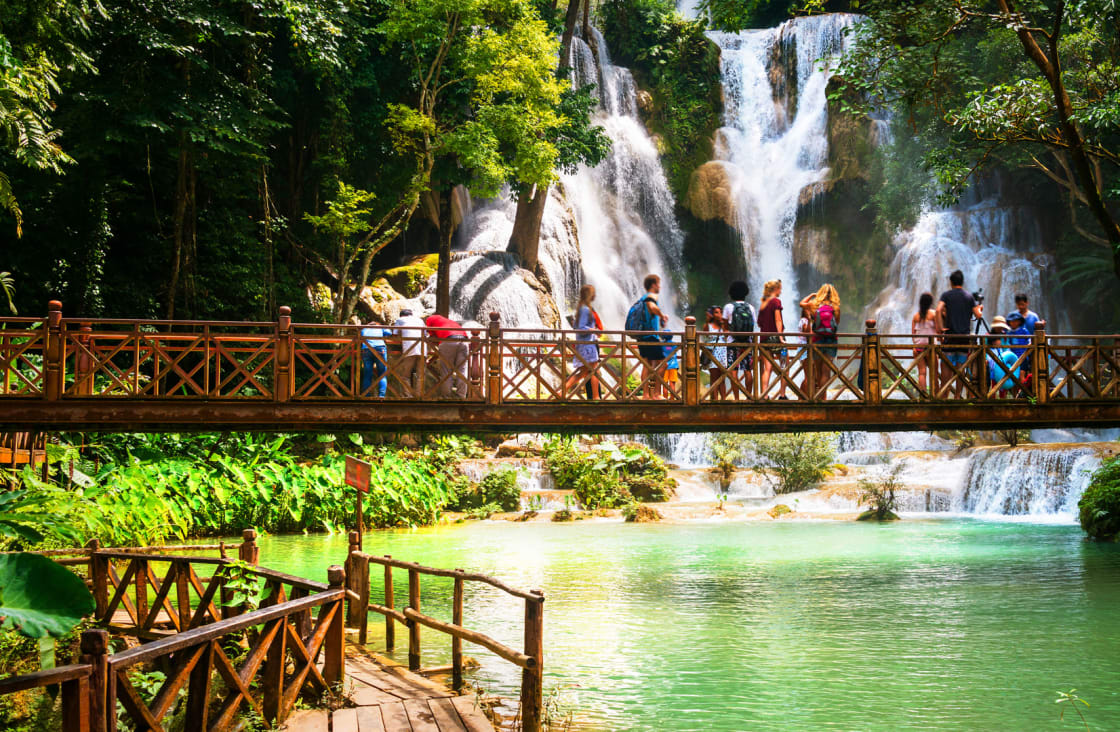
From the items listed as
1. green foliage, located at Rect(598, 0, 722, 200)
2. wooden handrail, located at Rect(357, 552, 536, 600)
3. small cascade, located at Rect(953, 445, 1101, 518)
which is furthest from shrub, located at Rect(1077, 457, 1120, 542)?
green foliage, located at Rect(598, 0, 722, 200)

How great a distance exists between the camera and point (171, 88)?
19.2 metres

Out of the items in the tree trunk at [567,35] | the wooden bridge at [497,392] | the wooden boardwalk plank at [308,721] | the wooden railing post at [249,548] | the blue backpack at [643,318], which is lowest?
the wooden boardwalk plank at [308,721]

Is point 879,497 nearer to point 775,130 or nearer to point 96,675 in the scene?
point 96,675

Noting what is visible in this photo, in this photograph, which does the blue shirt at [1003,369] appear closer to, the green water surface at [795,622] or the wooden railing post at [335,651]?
the green water surface at [795,622]

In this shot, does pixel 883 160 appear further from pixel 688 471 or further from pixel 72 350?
pixel 72 350

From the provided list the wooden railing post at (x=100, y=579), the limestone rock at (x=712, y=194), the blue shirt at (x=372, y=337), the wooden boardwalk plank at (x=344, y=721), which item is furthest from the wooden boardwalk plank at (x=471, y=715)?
the limestone rock at (x=712, y=194)

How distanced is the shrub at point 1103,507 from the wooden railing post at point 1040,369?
214 inches

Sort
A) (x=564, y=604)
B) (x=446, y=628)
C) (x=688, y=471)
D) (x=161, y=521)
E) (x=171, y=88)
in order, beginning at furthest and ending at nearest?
(x=688, y=471)
(x=171, y=88)
(x=161, y=521)
(x=564, y=604)
(x=446, y=628)

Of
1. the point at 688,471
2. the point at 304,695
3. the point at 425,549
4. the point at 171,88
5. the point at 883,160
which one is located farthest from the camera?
the point at 883,160

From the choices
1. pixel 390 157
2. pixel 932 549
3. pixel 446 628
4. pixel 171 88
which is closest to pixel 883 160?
pixel 390 157

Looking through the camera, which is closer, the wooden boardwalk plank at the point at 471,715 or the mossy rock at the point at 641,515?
the wooden boardwalk plank at the point at 471,715

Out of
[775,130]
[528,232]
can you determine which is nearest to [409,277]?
[528,232]

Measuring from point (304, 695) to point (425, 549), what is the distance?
32.4 feet

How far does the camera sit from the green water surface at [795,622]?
25.6 ft
